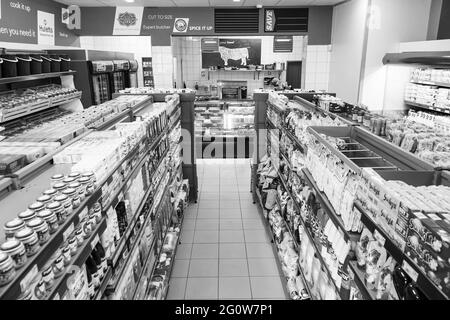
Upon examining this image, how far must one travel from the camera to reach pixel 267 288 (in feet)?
13.6

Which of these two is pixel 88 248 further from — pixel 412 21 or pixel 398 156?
pixel 412 21

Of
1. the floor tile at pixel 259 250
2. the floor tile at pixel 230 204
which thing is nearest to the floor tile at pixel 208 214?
the floor tile at pixel 230 204

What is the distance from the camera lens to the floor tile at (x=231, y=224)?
555 centimetres

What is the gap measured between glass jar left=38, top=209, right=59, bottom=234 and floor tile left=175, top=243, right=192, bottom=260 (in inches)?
130

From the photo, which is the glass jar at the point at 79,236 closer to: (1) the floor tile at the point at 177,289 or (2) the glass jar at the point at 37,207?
(2) the glass jar at the point at 37,207

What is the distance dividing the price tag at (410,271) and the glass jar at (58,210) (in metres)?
1.58

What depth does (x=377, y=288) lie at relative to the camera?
189cm

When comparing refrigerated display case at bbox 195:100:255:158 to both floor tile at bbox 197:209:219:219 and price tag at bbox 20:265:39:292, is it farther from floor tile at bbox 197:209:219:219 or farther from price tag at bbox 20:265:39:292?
price tag at bbox 20:265:39:292

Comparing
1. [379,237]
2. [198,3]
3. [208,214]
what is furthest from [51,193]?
[198,3]

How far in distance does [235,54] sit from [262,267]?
9.03 m

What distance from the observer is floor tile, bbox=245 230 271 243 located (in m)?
5.21

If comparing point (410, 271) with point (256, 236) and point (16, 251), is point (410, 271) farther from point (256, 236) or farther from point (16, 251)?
point (256, 236)
